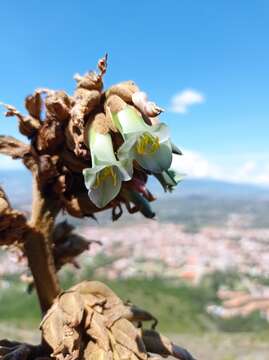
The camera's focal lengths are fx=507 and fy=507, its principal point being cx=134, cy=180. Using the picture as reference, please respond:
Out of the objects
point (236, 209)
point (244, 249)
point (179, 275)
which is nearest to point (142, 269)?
point (179, 275)

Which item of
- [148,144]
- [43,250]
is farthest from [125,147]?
[43,250]

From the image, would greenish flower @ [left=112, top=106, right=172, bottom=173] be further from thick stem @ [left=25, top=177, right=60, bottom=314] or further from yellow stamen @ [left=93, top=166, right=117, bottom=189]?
thick stem @ [left=25, top=177, right=60, bottom=314]

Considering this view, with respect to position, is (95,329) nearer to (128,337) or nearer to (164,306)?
(128,337)

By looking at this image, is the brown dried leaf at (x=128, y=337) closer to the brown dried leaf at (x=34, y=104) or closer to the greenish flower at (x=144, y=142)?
the greenish flower at (x=144, y=142)

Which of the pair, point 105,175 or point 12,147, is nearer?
point 105,175

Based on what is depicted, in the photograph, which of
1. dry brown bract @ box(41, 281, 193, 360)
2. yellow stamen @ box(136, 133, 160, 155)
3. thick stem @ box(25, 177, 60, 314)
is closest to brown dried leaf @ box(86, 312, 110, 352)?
dry brown bract @ box(41, 281, 193, 360)

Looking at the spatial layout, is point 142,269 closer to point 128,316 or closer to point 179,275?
point 179,275

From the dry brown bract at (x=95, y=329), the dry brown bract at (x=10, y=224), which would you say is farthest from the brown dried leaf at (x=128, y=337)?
the dry brown bract at (x=10, y=224)
